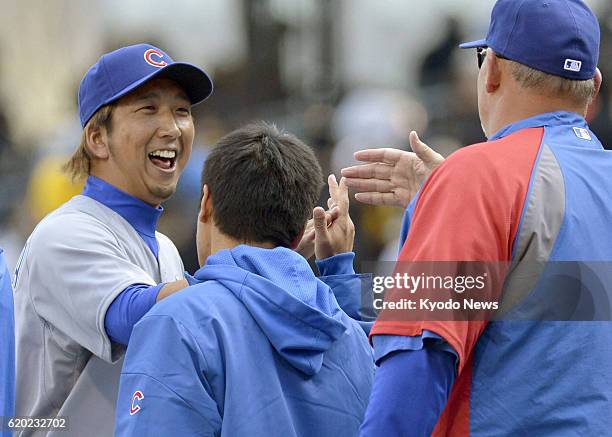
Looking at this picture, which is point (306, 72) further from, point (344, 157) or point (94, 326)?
point (94, 326)

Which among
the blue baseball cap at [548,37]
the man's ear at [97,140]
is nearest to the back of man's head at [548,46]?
the blue baseball cap at [548,37]

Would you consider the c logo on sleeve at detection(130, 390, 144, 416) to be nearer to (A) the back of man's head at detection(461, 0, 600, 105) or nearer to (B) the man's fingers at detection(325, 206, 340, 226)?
(B) the man's fingers at detection(325, 206, 340, 226)

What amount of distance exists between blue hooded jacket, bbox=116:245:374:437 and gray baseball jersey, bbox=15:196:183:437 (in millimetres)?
491

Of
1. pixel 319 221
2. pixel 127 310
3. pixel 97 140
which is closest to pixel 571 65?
pixel 319 221

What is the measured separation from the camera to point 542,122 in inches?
90.7

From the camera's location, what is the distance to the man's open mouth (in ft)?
11.1

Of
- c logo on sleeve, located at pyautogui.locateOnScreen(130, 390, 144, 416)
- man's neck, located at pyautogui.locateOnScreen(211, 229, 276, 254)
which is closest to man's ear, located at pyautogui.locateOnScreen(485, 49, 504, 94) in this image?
man's neck, located at pyautogui.locateOnScreen(211, 229, 276, 254)

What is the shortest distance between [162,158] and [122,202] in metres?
0.22

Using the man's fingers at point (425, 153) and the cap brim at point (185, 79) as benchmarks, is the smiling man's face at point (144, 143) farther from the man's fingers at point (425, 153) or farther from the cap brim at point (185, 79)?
the man's fingers at point (425, 153)

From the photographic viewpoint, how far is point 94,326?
113 inches

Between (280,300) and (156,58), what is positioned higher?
(156,58)

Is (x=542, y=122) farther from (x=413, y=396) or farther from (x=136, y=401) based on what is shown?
(x=136, y=401)

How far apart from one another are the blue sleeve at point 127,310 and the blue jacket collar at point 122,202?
43 cm

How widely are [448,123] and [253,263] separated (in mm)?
5633
